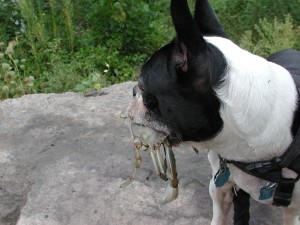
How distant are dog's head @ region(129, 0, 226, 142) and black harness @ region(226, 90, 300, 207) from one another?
23cm

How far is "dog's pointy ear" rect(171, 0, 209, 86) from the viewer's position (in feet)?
4.91

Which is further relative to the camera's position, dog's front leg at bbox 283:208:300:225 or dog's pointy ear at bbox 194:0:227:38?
dog's front leg at bbox 283:208:300:225

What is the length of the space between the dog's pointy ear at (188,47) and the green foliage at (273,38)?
2.68m

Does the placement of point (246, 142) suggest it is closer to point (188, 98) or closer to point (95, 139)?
point (188, 98)

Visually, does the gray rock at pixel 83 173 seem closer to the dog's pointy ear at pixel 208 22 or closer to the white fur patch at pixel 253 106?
the white fur patch at pixel 253 106

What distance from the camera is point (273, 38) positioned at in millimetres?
4352

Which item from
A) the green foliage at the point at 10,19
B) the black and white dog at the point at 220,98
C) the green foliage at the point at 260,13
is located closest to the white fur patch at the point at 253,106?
the black and white dog at the point at 220,98

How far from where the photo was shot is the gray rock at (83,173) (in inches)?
100

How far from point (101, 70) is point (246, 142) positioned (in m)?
2.93

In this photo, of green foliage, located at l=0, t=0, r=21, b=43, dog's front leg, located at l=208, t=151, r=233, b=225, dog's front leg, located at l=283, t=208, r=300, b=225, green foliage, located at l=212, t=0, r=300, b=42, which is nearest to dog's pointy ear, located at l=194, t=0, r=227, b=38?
dog's front leg, located at l=208, t=151, r=233, b=225

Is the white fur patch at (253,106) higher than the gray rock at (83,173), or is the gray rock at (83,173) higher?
the white fur patch at (253,106)

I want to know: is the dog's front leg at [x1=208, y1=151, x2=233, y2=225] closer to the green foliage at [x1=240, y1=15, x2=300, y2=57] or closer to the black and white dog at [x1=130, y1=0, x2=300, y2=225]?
the black and white dog at [x1=130, y1=0, x2=300, y2=225]

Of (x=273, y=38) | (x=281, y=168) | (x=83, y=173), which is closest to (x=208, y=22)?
(x=281, y=168)

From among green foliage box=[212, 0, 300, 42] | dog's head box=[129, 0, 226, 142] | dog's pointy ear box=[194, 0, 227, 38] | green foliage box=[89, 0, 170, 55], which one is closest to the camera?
dog's head box=[129, 0, 226, 142]
